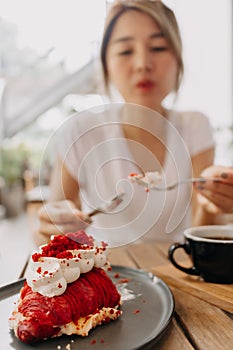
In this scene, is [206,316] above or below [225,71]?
below

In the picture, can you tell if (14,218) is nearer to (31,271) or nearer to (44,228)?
(44,228)

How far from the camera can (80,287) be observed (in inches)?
24.8

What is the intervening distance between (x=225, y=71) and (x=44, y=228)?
291 centimetres

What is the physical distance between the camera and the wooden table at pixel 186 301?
553mm

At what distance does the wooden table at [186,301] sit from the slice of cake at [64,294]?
0.11m

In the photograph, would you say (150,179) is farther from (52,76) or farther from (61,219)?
(52,76)

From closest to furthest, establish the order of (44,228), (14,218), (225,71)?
(44,228) < (14,218) < (225,71)

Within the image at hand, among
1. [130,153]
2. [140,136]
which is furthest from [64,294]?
[140,136]

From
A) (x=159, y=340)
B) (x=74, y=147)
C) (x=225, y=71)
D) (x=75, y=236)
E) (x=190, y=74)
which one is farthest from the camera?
(x=225, y=71)

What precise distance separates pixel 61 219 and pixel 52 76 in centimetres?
251

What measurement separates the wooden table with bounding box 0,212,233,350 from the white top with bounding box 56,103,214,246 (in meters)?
0.41

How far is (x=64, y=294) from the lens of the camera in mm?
606

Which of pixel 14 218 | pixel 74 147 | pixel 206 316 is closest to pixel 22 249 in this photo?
pixel 74 147

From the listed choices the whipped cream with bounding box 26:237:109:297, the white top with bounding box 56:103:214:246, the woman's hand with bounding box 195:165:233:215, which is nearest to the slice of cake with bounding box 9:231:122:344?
the whipped cream with bounding box 26:237:109:297
